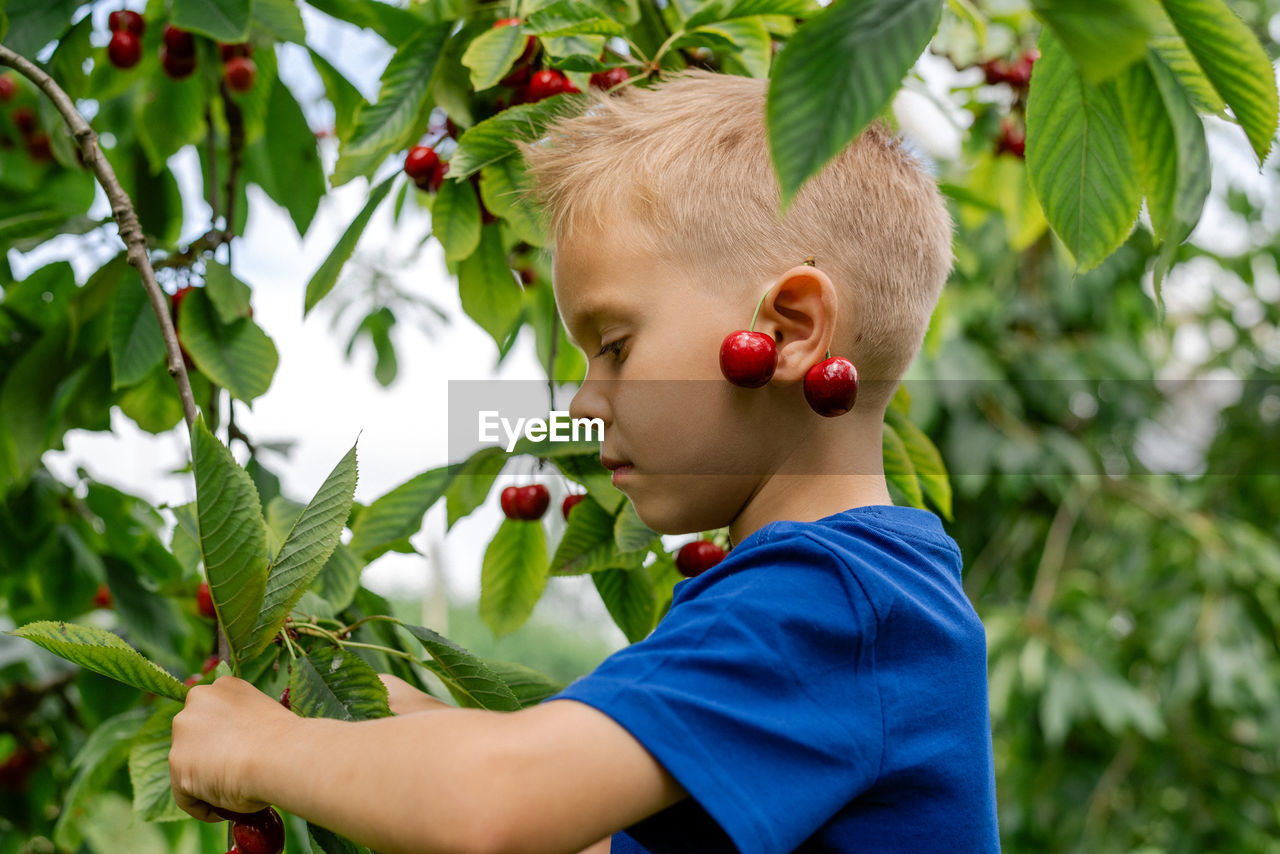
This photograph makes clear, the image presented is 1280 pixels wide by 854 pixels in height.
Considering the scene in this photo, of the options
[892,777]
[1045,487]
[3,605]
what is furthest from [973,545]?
[892,777]

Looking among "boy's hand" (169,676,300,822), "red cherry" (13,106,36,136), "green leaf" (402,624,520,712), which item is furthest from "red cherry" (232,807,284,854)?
"red cherry" (13,106,36,136)

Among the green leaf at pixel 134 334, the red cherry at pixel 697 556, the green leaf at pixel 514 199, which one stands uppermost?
the green leaf at pixel 514 199

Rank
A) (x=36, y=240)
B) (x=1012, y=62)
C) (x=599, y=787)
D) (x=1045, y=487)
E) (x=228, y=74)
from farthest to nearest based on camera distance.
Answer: (x=1045, y=487), (x=1012, y=62), (x=228, y=74), (x=36, y=240), (x=599, y=787)

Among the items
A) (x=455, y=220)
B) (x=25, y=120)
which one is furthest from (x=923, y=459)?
(x=25, y=120)

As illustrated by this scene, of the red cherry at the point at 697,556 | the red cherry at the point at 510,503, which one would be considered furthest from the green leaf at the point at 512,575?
the red cherry at the point at 697,556

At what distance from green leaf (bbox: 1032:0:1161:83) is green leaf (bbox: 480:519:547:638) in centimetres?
67

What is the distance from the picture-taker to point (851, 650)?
1.77 feet

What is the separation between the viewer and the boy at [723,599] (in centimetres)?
48

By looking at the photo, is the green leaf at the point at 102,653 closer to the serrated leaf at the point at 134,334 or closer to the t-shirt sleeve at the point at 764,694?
the t-shirt sleeve at the point at 764,694

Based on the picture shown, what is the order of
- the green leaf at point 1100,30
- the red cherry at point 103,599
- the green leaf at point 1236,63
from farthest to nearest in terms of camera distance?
the red cherry at point 103,599 < the green leaf at point 1236,63 < the green leaf at point 1100,30

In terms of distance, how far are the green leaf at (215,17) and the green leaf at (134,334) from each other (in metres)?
0.23

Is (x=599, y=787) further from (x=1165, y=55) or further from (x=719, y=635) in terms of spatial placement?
(x=1165, y=55)

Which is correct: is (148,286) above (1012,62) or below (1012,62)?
above

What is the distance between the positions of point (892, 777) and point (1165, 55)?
1.25ft
